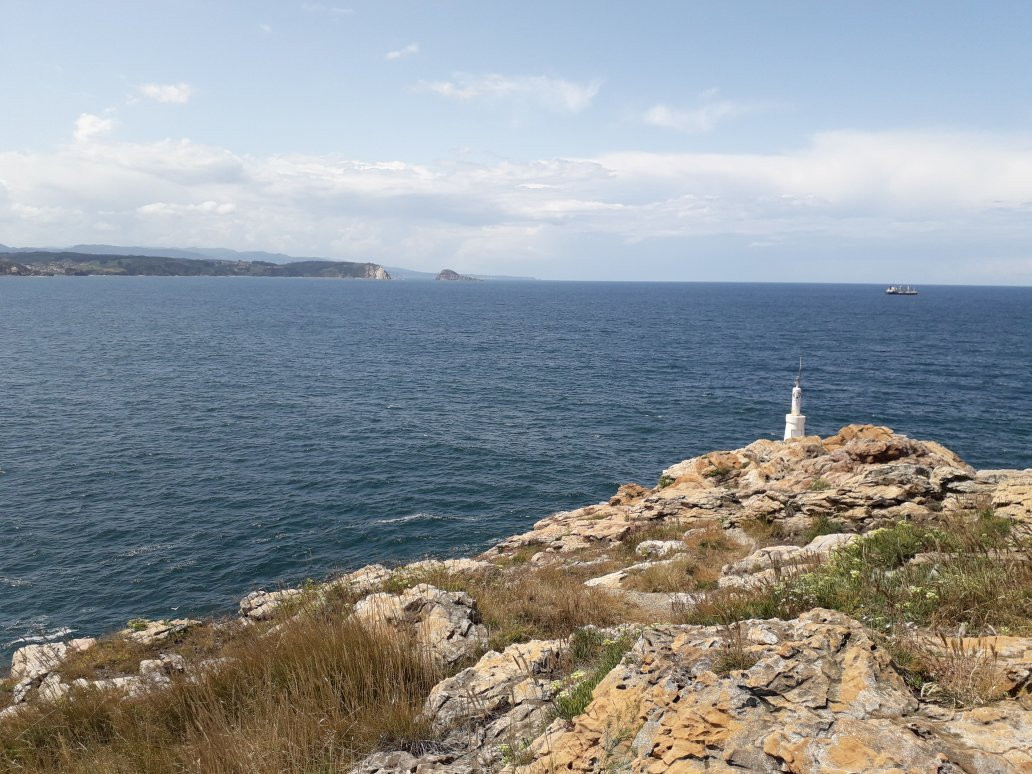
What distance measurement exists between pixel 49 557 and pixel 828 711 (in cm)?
3074

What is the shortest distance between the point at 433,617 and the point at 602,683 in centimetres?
354

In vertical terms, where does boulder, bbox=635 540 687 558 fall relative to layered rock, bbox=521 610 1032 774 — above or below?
below

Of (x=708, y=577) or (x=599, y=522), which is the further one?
(x=599, y=522)

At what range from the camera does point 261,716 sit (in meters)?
5.42

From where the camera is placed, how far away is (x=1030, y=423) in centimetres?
4591

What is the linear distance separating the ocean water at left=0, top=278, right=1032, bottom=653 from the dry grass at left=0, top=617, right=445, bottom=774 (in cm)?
667

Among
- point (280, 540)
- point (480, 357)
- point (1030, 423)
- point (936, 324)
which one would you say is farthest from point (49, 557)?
point (936, 324)

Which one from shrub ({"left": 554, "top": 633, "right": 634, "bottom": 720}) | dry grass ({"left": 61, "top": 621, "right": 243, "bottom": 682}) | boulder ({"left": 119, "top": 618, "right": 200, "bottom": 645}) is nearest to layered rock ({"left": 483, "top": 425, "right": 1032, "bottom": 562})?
shrub ({"left": 554, "top": 633, "right": 634, "bottom": 720})

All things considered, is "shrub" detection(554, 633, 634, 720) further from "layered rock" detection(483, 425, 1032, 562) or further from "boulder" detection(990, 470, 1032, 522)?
"layered rock" detection(483, 425, 1032, 562)

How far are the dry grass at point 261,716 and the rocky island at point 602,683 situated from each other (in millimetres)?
24

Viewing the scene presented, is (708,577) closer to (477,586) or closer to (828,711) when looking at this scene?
(477,586)

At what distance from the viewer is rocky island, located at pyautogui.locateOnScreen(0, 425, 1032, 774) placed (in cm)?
407

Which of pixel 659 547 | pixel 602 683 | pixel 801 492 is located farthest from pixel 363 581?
pixel 801 492

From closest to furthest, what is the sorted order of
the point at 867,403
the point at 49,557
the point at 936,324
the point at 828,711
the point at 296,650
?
the point at 828,711
the point at 296,650
the point at 49,557
the point at 867,403
the point at 936,324
